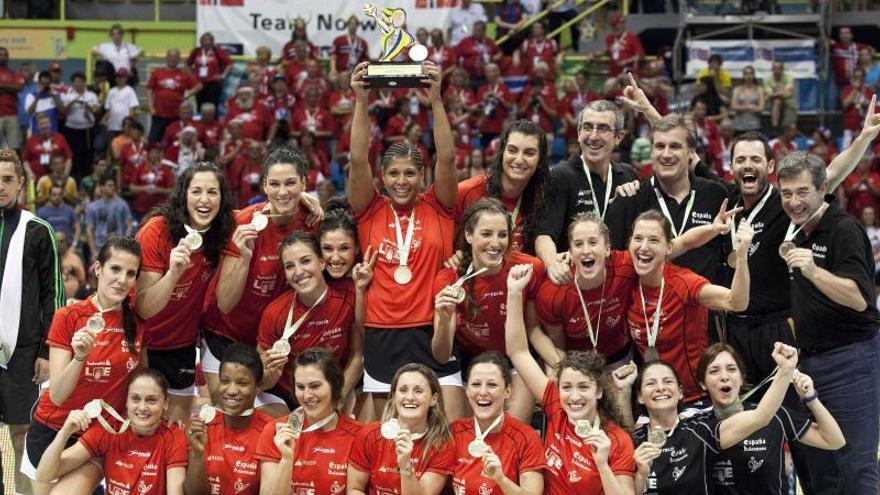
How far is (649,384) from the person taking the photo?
25.3 feet

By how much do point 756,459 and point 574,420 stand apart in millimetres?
1062

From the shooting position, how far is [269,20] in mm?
21266

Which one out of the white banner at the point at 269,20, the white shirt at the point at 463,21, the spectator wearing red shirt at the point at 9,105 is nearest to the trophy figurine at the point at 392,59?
the white shirt at the point at 463,21

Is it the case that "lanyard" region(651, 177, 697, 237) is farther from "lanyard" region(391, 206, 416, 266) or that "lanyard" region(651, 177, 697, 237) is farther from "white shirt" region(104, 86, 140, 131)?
"white shirt" region(104, 86, 140, 131)

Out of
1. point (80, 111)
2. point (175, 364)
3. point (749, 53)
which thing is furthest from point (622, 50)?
point (175, 364)

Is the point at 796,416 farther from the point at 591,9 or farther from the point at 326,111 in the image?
the point at 591,9

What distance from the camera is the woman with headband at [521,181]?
27.6 feet

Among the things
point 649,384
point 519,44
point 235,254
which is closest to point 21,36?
point 519,44

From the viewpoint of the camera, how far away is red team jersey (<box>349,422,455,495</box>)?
7.87 m

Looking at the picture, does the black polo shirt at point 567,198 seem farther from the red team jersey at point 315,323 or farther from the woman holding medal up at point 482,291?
the red team jersey at point 315,323

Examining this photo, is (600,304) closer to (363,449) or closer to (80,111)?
(363,449)

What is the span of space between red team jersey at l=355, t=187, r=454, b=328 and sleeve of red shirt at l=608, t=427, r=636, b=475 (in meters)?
1.31

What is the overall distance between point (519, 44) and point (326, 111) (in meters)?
3.84

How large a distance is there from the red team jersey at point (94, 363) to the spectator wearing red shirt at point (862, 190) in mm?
12192
